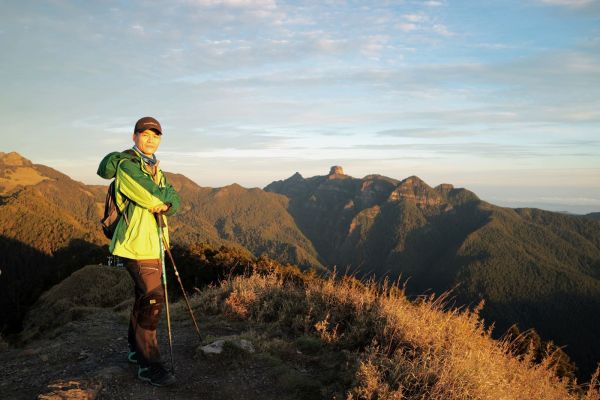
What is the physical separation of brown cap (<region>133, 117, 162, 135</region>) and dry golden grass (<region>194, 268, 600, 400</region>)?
4.11m

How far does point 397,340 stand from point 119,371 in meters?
4.08

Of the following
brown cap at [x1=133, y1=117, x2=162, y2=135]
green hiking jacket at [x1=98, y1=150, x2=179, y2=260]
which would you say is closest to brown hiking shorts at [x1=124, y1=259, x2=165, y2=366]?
green hiking jacket at [x1=98, y1=150, x2=179, y2=260]

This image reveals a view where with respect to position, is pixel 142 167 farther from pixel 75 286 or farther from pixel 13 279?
pixel 13 279

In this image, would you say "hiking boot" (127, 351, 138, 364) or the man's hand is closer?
the man's hand

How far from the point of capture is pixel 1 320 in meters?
58.6

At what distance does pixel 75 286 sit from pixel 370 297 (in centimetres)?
2734

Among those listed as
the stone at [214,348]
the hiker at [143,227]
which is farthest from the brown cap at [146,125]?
the stone at [214,348]

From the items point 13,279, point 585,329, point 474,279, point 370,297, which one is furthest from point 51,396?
point 474,279

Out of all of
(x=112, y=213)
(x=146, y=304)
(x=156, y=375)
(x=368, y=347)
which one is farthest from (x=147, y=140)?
(x=368, y=347)

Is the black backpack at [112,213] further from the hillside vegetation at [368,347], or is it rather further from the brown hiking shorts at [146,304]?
the hillside vegetation at [368,347]

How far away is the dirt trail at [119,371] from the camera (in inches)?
203

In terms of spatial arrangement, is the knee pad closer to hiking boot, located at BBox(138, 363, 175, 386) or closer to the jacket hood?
hiking boot, located at BBox(138, 363, 175, 386)

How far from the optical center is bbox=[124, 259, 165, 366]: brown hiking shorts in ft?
17.7

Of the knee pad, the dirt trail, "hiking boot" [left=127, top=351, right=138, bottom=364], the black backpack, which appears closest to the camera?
the dirt trail
